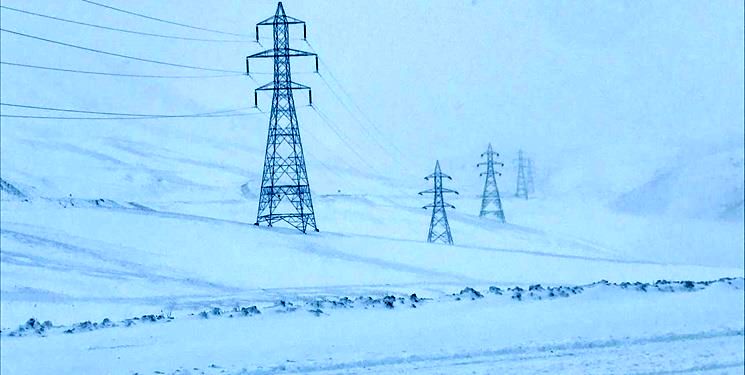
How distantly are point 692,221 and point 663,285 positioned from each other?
24.7 feet

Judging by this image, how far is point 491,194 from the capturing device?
47.4 feet

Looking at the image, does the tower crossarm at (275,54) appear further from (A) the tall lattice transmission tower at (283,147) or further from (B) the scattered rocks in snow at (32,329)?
(B) the scattered rocks in snow at (32,329)

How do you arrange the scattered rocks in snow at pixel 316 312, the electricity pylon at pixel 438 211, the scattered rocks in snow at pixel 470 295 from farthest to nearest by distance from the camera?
1. the electricity pylon at pixel 438 211
2. the scattered rocks in snow at pixel 470 295
3. the scattered rocks in snow at pixel 316 312

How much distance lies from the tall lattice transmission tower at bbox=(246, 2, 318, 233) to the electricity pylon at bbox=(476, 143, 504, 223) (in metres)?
5.34

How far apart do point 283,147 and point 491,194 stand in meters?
6.79

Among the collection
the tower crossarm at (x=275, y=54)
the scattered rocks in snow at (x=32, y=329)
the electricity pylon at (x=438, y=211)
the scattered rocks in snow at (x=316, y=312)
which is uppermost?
the tower crossarm at (x=275, y=54)

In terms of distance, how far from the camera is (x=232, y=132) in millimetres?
17953

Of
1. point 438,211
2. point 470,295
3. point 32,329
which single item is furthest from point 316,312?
point 438,211

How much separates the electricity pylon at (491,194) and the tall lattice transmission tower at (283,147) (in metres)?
5.34

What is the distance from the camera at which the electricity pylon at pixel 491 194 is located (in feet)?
43.1

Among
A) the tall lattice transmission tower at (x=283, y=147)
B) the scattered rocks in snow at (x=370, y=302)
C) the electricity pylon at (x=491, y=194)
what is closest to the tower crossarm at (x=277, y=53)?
the tall lattice transmission tower at (x=283, y=147)

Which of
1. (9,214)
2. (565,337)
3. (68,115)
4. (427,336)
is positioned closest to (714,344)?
(565,337)

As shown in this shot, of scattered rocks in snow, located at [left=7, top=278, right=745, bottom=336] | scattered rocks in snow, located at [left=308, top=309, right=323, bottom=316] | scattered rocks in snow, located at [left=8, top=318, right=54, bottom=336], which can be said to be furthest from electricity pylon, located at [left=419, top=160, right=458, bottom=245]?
scattered rocks in snow, located at [left=8, top=318, right=54, bottom=336]

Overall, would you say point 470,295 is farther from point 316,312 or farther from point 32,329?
point 32,329
